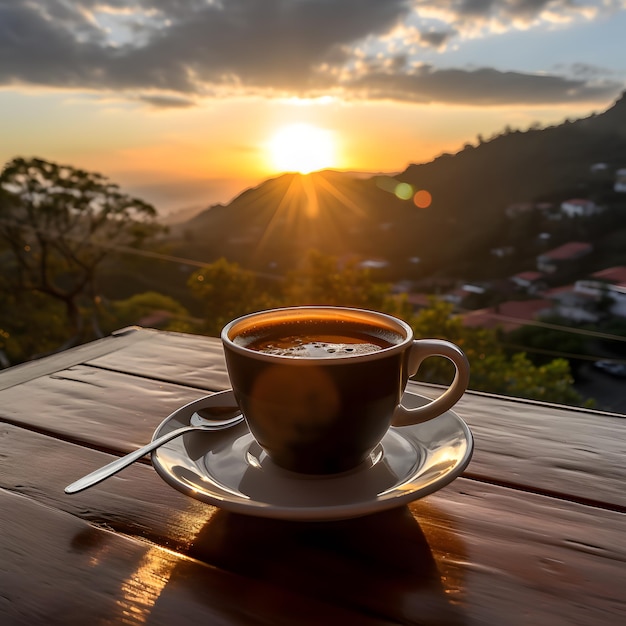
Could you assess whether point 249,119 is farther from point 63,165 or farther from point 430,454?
point 430,454

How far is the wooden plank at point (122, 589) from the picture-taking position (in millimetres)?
370

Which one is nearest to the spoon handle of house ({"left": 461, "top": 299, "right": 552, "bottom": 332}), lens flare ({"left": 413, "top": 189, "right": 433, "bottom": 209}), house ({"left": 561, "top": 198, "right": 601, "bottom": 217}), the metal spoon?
the metal spoon

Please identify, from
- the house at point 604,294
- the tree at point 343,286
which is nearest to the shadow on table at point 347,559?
the tree at point 343,286

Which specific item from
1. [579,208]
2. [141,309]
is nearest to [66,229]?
[141,309]

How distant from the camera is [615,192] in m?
10.3

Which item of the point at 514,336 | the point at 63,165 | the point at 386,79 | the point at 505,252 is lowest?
the point at 514,336

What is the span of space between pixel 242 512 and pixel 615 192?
1169cm

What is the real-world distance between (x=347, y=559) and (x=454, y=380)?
23cm

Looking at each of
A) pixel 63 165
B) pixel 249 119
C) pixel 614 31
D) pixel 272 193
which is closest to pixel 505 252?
pixel 272 193

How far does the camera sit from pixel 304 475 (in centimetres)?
51

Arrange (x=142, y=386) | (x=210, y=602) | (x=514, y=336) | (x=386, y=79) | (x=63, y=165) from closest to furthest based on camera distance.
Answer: (x=210, y=602) < (x=142, y=386) < (x=514, y=336) < (x=63, y=165) < (x=386, y=79)

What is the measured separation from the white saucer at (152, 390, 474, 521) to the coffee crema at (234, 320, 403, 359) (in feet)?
0.33

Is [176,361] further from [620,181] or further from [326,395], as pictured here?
[620,181]

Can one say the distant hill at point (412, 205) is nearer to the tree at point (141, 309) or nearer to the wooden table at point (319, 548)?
the tree at point (141, 309)
